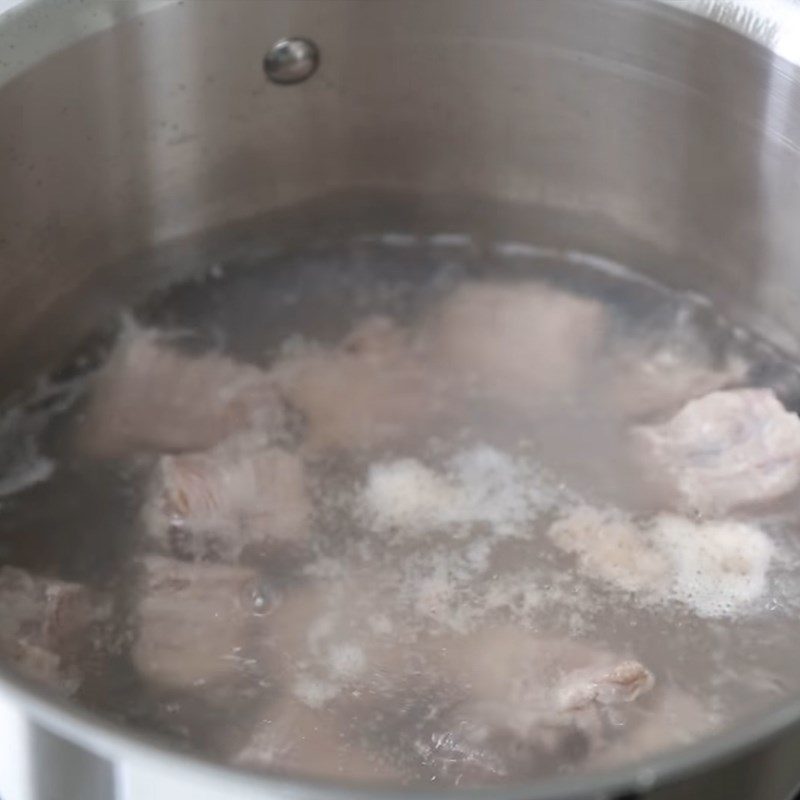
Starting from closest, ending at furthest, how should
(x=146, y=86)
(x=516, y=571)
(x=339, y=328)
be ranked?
(x=516, y=571) < (x=146, y=86) < (x=339, y=328)

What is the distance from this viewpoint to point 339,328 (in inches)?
58.2

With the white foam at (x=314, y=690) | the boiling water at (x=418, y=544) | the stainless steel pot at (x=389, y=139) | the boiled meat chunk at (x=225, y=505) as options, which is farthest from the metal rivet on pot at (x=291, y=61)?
the white foam at (x=314, y=690)

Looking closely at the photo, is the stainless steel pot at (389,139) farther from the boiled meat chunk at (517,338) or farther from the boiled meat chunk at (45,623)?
the boiled meat chunk at (45,623)

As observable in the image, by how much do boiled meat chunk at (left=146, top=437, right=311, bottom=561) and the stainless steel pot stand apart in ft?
0.79

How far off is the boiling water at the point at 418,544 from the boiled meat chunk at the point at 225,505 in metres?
0.02

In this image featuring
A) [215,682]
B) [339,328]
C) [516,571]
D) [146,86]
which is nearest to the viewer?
[215,682]

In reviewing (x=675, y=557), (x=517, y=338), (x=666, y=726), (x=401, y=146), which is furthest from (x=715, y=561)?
(x=401, y=146)

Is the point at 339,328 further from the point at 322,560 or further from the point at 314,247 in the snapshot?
the point at 322,560

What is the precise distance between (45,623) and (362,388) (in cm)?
41

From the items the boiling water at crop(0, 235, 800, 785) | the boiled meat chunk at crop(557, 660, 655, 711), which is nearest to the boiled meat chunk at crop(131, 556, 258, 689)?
the boiling water at crop(0, 235, 800, 785)

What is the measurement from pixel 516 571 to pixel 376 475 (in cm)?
17

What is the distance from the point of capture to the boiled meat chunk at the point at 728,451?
1315 mm

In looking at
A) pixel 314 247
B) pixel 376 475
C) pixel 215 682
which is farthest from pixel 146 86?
pixel 215 682

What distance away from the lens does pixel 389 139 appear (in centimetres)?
152
